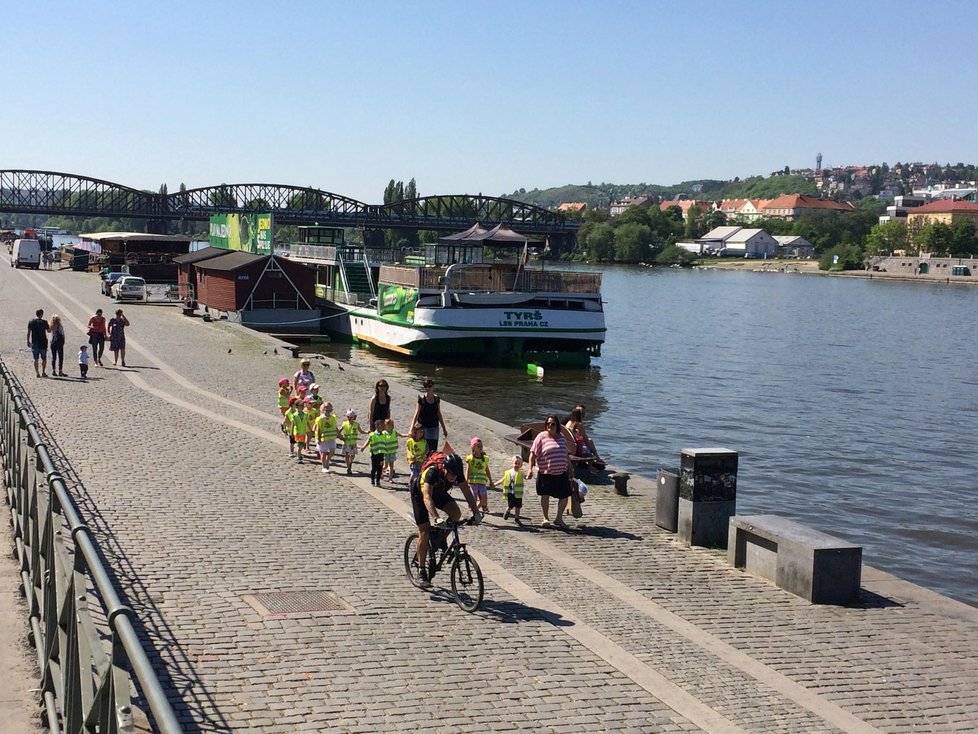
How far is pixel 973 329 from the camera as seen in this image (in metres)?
81.2

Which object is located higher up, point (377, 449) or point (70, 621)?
point (70, 621)

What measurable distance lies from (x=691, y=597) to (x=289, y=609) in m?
4.67

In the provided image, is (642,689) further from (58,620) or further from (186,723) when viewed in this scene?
(58,620)

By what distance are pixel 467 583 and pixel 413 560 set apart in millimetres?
998

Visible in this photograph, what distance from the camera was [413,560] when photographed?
13102 millimetres

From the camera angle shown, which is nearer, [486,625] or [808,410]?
[486,625]

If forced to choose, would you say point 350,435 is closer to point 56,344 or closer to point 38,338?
point 38,338

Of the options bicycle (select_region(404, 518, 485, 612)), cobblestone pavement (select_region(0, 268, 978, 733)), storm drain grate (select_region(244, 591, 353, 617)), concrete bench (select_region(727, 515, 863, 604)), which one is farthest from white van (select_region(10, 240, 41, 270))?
concrete bench (select_region(727, 515, 863, 604))

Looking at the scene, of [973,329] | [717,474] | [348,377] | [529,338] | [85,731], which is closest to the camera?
[85,731]

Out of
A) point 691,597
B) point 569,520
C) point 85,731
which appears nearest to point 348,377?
point 569,520

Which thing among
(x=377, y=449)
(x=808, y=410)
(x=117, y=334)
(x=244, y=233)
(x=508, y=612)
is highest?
(x=244, y=233)

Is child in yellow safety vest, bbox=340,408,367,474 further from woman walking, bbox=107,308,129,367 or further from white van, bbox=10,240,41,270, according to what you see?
white van, bbox=10,240,41,270

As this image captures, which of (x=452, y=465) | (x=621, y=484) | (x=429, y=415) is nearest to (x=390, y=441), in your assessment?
(x=429, y=415)

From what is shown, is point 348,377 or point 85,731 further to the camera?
point 348,377
